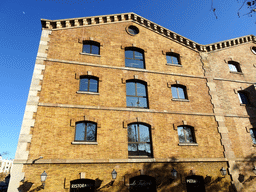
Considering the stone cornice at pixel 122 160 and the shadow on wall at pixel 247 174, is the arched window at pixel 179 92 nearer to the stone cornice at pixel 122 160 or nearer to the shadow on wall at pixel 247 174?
the stone cornice at pixel 122 160

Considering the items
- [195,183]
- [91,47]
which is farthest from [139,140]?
[91,47]

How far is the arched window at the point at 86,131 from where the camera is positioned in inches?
414

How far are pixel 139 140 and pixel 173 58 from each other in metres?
8.05

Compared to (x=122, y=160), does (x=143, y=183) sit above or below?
below

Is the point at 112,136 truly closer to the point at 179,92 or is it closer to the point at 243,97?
the point at 179,92

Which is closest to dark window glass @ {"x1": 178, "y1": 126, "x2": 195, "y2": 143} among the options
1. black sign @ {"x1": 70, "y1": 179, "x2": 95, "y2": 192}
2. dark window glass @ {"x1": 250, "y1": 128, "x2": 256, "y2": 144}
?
dark window glass @ {"x1": 250, "y1": 128, "x2": 256, "y2": 144}

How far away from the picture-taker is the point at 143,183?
10336mm

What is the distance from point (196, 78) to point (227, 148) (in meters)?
5.73

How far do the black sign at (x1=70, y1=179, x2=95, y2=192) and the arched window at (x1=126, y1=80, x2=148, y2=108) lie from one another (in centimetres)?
520

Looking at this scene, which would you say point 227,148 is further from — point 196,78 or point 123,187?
point 123,187

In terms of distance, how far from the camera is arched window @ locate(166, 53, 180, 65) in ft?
50.2

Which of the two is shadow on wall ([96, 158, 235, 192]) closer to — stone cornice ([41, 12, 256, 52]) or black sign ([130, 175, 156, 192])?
black sign ([130, 175, 156, 192])

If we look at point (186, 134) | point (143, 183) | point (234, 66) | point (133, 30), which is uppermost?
point (133, 30)

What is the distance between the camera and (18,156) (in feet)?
29.9
